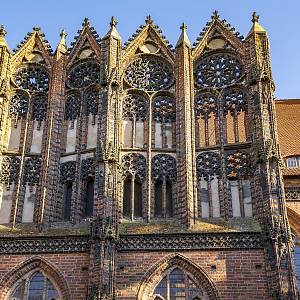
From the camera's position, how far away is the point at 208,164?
22.0 metres

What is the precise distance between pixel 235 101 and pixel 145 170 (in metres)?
4.28

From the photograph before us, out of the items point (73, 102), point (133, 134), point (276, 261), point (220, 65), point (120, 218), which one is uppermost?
point (220, 65)

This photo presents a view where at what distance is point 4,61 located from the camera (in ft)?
79.9

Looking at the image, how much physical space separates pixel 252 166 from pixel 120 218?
189 inches

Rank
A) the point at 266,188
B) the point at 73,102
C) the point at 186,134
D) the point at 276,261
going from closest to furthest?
the point at 276,261 < the point at 266,188 < the point at 186,134 < the point at 73,102

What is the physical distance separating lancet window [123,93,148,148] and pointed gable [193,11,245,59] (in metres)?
2.95

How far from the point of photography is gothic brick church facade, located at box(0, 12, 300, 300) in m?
19.6

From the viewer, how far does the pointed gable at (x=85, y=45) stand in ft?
80.9

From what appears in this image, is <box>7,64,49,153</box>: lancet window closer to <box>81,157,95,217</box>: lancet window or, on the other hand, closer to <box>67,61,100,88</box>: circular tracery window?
<box>67,61,100,88</box>: circular tracery window

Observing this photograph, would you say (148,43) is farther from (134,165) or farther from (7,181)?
(7,181)

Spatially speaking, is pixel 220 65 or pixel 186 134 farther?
pixel 220 65

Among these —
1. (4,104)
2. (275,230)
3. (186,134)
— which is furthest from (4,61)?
(275,230)

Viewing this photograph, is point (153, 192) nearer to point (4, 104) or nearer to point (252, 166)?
point (252, 166)

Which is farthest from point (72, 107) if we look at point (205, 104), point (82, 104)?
point (205, 104)
